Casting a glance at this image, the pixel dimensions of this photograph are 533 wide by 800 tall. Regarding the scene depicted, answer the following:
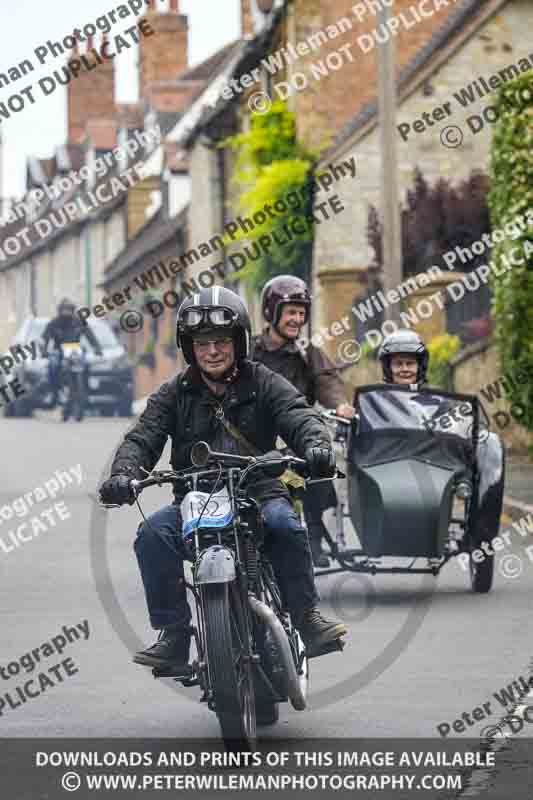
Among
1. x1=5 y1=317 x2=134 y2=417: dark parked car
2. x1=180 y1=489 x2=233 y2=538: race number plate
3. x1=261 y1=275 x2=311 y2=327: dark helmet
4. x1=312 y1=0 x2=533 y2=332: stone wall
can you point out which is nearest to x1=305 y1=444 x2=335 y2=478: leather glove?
x1=180 y1=489 x2=233 y2=538: race number plate

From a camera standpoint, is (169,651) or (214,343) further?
(214,343)

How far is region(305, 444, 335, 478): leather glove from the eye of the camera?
6.97m

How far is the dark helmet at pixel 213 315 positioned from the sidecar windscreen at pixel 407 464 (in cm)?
365

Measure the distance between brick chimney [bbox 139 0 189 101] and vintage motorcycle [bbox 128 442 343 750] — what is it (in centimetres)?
6335

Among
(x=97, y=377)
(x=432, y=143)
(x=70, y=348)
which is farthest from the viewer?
(x=97, y=377)

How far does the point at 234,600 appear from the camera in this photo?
6.72 metres

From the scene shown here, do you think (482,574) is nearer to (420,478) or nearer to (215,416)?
(420,478)

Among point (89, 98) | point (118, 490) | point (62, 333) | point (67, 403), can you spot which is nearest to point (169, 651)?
point (118, 490)

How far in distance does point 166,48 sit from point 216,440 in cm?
6507

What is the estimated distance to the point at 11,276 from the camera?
340 feet

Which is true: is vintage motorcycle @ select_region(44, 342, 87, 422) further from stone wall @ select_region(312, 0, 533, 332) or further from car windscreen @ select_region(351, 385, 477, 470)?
car windscreen @ select_region(351, 385, 477, 470)

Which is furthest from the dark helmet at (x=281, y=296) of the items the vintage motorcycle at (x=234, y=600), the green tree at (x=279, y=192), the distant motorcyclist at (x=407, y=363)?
the green tree at (x=279, y=192)

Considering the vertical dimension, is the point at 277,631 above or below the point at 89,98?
below

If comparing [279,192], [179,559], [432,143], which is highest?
[432,143]
